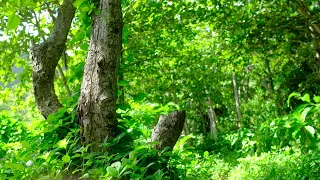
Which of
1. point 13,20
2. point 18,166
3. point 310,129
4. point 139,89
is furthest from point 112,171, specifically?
point 139,89

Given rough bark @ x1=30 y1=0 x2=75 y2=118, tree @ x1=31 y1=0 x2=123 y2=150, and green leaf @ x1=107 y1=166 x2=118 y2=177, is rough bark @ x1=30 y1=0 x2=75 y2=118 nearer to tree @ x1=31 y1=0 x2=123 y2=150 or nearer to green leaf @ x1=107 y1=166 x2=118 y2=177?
tree @ x1=31 y1=0 x2=123 y2=150

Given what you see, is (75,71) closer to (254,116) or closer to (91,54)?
(91,54)

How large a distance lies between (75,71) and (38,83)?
28 centimetres

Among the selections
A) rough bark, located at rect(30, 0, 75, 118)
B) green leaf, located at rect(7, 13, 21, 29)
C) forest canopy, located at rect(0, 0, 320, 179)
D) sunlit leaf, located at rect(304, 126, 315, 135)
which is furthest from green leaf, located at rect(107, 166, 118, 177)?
sunlit leaf, located at rect(304, 126, 315, 135)

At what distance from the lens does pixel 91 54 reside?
6.98 ft

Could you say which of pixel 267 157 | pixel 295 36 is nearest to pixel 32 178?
pixel 267 157

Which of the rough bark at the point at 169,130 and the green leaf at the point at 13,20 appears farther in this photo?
the rough bark at the point at 169,130

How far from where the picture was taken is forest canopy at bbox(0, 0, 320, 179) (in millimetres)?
2010

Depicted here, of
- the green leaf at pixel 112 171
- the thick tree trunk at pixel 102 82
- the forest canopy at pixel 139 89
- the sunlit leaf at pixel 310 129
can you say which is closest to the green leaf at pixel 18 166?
the forest canopy at pixel 139 89

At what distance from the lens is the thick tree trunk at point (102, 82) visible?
2.05 meters

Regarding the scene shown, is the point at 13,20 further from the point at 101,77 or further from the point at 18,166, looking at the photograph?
the point at 18,166

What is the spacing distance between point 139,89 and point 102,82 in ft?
39.8

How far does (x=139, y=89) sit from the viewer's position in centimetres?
1418

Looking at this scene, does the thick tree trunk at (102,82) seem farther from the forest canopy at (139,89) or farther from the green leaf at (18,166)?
the green leaf at (18,166)
